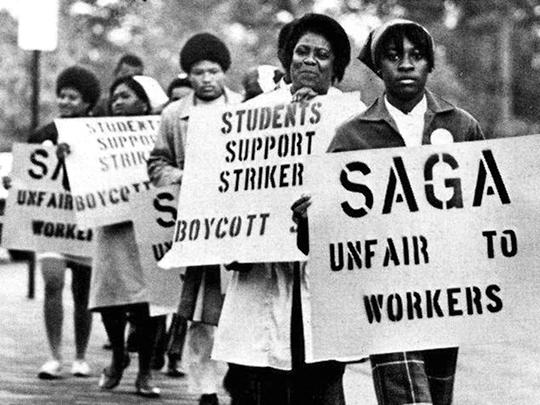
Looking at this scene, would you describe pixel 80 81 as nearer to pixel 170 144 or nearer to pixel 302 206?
pixel 170 144

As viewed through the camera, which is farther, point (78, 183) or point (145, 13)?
point (145, 13)

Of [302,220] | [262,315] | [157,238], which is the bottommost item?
[262,315]

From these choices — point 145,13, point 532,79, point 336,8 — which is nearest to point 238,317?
point 336,8

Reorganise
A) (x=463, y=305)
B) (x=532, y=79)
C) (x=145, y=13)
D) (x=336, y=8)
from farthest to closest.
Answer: (x=532, y=79), (x=145, y=13), (x=336, y=8), (x=463, y=305)

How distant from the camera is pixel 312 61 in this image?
6.34 m

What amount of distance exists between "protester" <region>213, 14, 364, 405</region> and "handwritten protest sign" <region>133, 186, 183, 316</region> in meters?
1.65

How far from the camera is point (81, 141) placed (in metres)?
9.18

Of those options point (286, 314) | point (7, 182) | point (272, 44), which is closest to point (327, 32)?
point (286, 314)

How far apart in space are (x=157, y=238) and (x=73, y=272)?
1.78m

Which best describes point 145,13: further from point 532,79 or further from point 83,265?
point 83,265

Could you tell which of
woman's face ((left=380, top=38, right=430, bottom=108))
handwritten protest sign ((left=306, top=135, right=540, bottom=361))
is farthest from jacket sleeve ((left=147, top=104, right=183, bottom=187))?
handwritten protest sign ((left=306, top=135, right=540, bottom=361))

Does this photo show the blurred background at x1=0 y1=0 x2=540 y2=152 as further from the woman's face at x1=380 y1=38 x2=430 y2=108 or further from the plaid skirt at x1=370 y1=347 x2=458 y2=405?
the plaid skirt at x1=370 y1=347 x2=458 y2=405

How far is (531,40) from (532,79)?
9.60 ft

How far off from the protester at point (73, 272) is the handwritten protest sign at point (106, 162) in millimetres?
447
